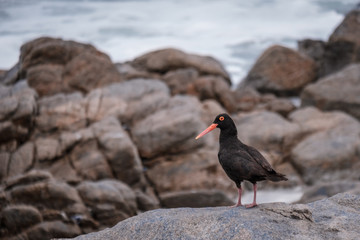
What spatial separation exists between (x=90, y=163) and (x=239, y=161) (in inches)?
587

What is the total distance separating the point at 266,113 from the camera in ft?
Answer: 98.0

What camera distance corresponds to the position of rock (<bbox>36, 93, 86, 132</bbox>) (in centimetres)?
2395

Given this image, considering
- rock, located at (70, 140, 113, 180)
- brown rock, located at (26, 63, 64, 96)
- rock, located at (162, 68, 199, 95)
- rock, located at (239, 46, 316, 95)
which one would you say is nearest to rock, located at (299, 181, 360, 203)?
rock, located at (70, 140, 113, 180)

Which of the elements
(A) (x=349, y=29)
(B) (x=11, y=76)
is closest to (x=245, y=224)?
(B) (x=11, y=76)

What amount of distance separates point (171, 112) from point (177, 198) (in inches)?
198

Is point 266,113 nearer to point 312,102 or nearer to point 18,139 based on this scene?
point 312,102

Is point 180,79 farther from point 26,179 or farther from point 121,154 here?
point 26,179

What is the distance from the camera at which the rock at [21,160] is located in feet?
72.3

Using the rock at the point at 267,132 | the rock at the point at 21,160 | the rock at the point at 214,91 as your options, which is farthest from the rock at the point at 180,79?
the rock at the point at 21,160

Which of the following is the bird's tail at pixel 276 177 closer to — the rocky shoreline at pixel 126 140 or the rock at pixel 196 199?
the rocky shoreline at pixel 126 140

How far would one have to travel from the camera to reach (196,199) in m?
21.5

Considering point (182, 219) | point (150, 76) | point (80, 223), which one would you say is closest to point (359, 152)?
point (150, 76)

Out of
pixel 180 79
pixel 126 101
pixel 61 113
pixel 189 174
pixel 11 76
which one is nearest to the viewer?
pixel 189 174

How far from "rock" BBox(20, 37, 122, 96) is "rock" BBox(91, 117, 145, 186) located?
546 cm
